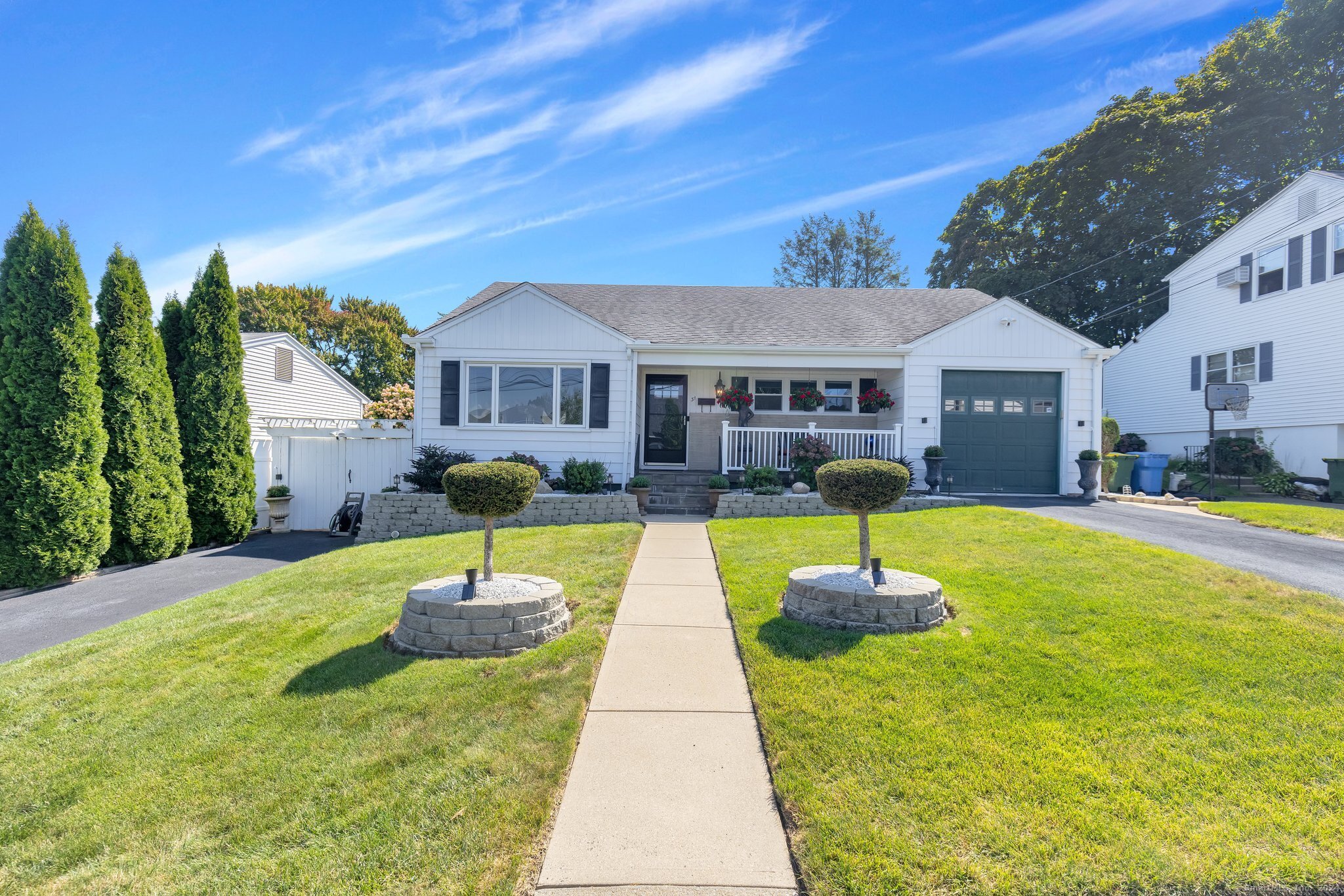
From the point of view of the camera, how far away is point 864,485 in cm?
443

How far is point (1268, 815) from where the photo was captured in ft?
7.69

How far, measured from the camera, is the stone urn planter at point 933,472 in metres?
10.5

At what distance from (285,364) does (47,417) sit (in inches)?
342

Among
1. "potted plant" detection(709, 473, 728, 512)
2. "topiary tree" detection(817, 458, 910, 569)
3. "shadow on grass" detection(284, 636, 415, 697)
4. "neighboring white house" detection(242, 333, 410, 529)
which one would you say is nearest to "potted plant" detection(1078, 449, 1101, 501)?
"potted plant" detection(709, 473, 728, 512)

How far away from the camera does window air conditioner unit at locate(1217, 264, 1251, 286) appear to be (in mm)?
15336

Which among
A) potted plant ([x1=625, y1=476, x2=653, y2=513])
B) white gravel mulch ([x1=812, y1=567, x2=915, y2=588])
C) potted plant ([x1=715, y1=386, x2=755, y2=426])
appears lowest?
white gravel mulch ([x1=812, y1=567, x2=915, y2=588])

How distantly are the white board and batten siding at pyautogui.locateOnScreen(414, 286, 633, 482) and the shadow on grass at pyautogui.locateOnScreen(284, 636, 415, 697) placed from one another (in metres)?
6.69

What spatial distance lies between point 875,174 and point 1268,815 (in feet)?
55.0

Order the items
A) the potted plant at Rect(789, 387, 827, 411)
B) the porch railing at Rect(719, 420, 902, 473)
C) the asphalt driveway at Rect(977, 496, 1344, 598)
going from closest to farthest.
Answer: the asphalt driveway at Rect(977, 496, 1344, 598), the porch railing at Rect(719, 420, 902, 473), the potted plant at Rect(789, 387, 827, 411)

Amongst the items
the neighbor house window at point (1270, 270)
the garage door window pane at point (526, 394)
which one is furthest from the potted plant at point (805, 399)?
the neighbor house window at point (1270, 270)

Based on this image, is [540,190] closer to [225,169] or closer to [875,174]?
[225,169]

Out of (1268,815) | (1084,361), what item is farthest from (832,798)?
(1084,361)

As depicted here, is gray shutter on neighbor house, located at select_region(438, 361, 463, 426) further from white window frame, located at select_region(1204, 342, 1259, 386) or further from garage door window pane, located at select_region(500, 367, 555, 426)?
white window frame, located at select_region(1204, 342, 1259, 386)

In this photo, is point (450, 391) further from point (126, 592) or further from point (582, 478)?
point (126, 592)
